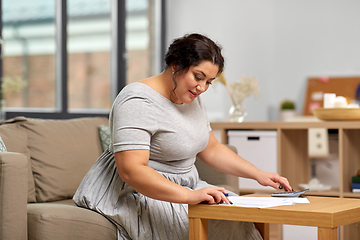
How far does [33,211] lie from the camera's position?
1.67 metres

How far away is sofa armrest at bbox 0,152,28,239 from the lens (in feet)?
4.93

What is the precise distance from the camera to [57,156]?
2195 mm

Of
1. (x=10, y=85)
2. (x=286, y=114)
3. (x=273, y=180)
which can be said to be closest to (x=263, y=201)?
(x=273, y=180)

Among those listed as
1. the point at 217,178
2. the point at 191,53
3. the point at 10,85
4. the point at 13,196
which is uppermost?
the point at 191,53

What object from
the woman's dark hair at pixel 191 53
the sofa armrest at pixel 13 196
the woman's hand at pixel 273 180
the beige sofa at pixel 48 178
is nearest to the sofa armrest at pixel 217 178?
the beige sofa at pixel 48 178

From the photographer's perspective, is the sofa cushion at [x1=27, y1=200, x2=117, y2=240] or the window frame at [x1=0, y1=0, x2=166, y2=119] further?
the window frame at [x1=0, y1=0, x2=166, y2=119]

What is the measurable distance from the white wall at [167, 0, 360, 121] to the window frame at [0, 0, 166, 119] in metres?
0.98

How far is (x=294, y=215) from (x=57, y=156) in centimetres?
129

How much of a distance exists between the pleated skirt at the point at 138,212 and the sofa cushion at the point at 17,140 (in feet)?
1.51

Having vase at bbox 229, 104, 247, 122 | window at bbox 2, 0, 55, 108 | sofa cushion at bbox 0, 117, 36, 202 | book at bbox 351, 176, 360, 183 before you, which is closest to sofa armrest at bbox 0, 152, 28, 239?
sofa cushion at bbox 0, 117, 36, 202

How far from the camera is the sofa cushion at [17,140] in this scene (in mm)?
2049

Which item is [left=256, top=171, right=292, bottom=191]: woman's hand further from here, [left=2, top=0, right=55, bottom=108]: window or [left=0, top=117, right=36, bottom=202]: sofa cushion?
[left=2, top=0, right=55, bottom=108]: window

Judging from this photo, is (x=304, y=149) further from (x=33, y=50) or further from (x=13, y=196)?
(x=33, y=50)

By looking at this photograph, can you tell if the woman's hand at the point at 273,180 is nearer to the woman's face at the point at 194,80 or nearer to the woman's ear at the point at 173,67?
the woman's face at the point at 194,80
